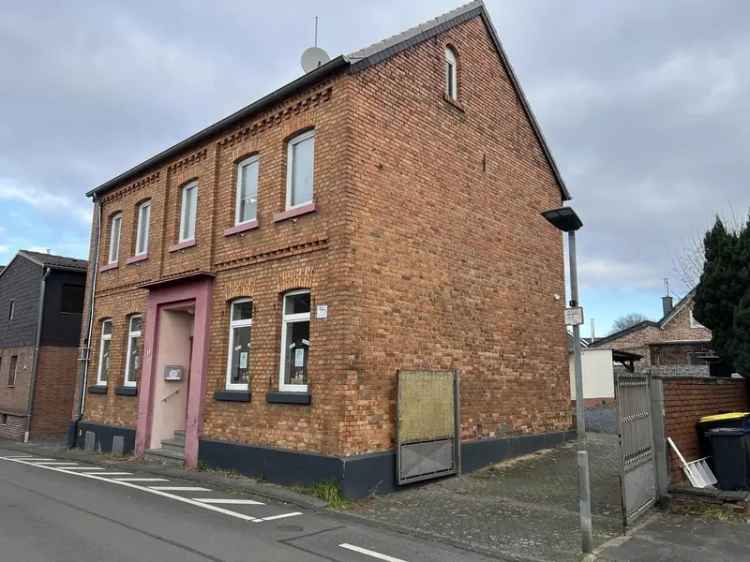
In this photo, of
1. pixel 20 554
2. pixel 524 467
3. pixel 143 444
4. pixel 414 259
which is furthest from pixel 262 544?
pixel 143 444

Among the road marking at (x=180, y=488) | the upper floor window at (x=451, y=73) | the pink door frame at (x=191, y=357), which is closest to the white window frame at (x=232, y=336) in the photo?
the pink door frame at (x=191, y=357)

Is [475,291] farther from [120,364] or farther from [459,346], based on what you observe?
[120,364]

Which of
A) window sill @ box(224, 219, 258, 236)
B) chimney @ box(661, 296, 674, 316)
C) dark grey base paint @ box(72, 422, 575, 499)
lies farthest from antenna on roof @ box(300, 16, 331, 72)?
chimney @ box(661, 296, 674, 316)

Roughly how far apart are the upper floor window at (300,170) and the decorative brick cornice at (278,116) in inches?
19.5

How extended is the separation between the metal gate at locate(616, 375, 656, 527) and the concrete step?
929cm

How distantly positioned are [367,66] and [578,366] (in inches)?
267

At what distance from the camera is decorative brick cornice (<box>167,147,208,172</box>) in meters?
14.8

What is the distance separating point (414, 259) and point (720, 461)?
6.01 meters

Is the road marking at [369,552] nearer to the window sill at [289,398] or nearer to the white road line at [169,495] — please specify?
the white road line at [169,495]

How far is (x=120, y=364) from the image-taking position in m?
16.6

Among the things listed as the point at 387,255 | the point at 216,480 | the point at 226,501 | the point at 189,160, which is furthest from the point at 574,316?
the point at 189,160

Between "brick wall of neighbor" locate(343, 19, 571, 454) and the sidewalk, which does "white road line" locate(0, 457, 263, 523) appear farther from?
the sidewalk

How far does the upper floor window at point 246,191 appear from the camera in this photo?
13.3 metres

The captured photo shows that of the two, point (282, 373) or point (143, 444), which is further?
point (143, 444)
